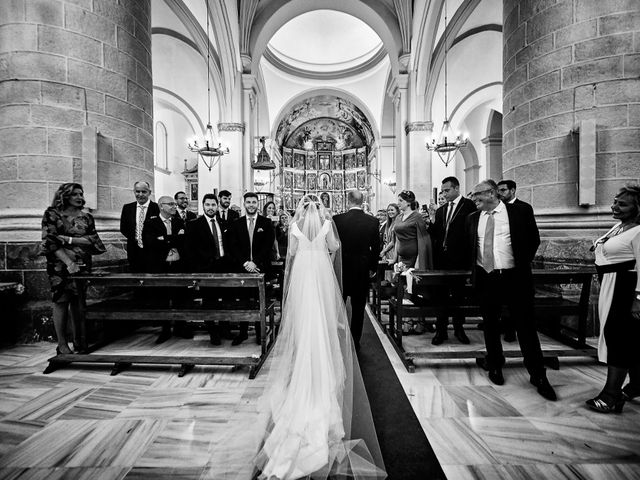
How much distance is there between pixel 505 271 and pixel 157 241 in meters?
3.63

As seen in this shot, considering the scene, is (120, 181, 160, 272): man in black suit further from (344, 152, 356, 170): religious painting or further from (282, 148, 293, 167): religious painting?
(344, 152, 356, 170): religious painting

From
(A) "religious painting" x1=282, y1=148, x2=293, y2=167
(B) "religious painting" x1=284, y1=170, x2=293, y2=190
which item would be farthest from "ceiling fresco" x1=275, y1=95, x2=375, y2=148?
(B) "religious painting" x1=284, y1=170, x2=293, y2=190

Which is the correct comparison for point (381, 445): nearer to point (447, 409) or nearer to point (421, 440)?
point (421, 440)

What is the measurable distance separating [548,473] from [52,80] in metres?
5.72

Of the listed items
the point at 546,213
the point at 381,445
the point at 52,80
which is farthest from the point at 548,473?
the point at 52,80

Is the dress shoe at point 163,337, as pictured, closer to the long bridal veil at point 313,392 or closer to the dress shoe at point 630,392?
the long bridal veil at point 313,392

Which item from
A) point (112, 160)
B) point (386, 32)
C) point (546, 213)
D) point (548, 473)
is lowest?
point (548, 473)

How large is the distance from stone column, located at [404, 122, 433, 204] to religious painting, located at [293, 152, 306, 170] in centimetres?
1713

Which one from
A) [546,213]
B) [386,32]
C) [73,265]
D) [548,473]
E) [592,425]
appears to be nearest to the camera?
[548,473]

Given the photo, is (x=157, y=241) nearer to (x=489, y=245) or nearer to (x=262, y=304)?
(x=262, y=304)

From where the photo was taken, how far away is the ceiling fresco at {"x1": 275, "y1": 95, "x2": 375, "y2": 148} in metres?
22.2

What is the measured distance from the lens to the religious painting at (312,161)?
88.9 ft

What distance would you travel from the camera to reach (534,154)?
427cm

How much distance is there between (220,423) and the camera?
2230 millimetres
